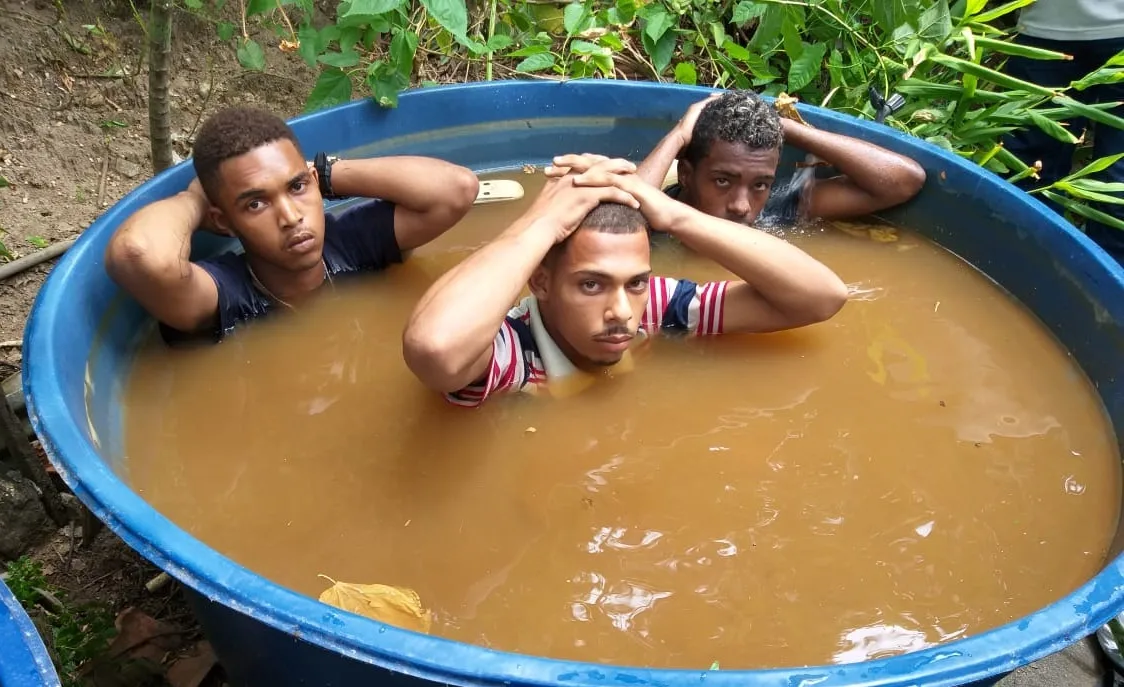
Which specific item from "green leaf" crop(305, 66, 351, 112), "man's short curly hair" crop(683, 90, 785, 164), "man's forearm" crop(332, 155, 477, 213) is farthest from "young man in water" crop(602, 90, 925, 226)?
"green leaf" crop(305, 66, 351, 112)

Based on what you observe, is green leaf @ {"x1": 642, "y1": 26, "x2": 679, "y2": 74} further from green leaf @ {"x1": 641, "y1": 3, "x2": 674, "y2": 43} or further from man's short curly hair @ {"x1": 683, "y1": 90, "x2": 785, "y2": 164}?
man's short curly hair @ {"x1": 683, "y1": 90, "x2": 785, "y2": 164}

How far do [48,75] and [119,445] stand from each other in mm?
1988

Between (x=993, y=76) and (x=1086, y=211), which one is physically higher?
(x=993, y=76)

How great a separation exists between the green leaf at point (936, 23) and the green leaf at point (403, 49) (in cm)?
169

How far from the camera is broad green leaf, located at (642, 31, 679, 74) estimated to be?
3.34 metres

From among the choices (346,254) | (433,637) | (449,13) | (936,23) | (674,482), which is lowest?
(674,482)

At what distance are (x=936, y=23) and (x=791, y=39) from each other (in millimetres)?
497

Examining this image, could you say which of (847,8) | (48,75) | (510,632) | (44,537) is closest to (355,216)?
(44,537)

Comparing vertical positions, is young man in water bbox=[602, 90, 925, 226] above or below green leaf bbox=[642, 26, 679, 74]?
below

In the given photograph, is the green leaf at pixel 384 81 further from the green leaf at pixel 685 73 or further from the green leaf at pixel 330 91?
the green leaf at pixel 685 73

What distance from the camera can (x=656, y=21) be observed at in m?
3.23

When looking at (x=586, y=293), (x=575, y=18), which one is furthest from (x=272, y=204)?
(x=575, y=18)

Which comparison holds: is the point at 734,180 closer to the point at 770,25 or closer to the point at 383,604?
the point at 770,25

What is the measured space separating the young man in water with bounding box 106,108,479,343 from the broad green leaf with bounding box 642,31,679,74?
131cm
